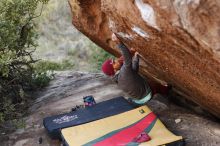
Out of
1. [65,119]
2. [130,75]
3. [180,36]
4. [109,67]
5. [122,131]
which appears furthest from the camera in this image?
[109,67]

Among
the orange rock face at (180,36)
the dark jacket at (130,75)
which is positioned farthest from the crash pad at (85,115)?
the orange rock face at (180,36)

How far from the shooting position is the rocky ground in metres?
6.52

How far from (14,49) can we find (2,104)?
48.4 inches

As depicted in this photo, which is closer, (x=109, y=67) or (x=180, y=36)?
(x=180, y=36)

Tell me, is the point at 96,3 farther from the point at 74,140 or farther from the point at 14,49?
the point at 74,140

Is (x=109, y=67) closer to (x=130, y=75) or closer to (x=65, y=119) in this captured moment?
(x=130, y=75)

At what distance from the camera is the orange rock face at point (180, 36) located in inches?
165

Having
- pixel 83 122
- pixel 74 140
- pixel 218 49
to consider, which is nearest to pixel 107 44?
pixel 83 122

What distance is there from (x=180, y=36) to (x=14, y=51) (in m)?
4.37

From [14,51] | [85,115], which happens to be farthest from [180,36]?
[14,51]

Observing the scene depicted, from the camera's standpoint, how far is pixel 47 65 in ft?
35.2

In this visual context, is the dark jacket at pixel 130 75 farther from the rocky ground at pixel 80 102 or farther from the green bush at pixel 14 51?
the green bush at pixel 14 51

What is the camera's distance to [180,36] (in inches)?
183

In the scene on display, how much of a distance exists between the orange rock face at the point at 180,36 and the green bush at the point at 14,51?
235 cm
